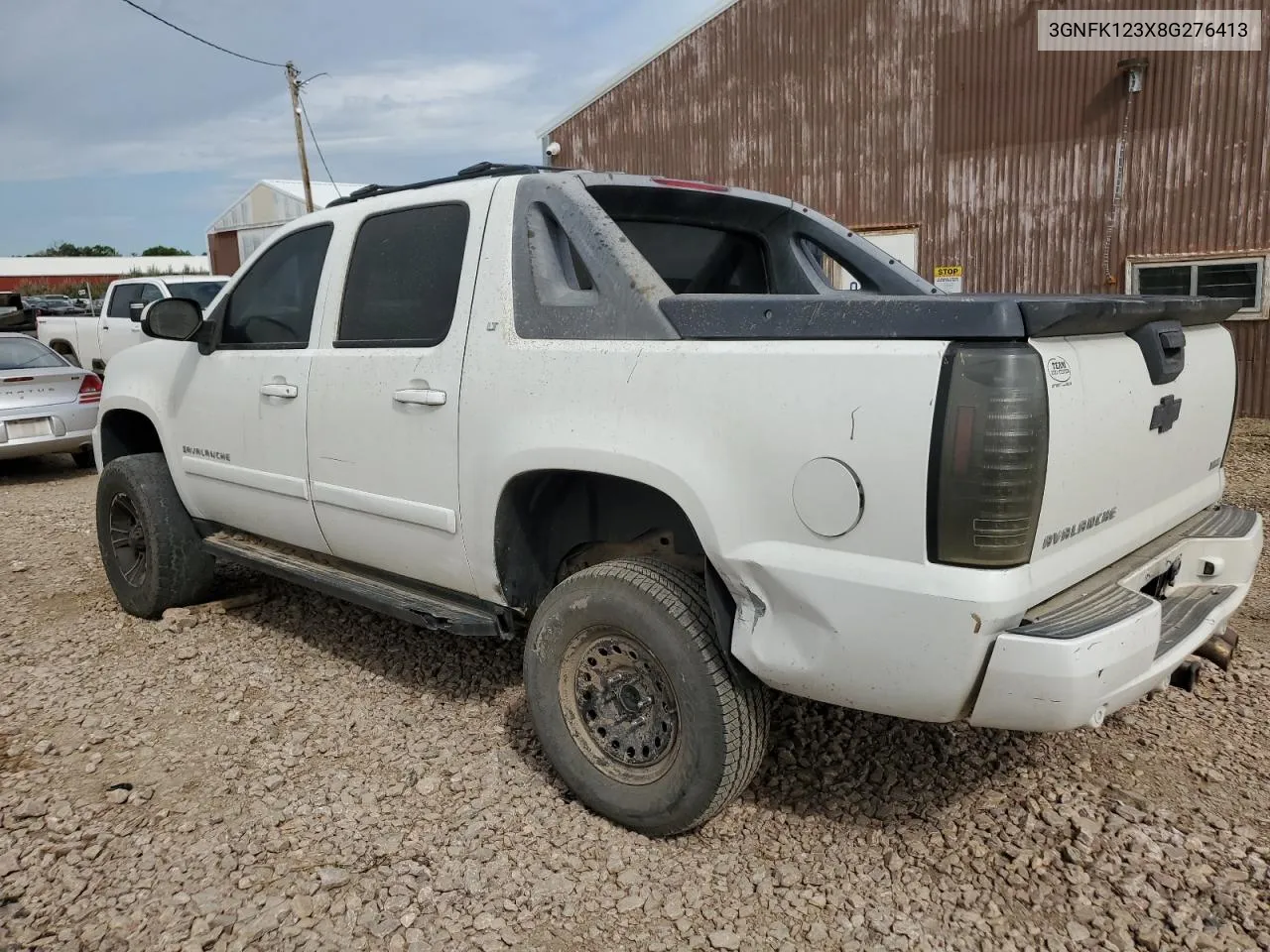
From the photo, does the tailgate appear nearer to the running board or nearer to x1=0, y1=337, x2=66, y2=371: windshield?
the running board

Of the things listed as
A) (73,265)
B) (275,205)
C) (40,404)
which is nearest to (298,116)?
(275,205)

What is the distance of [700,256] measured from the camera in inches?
151

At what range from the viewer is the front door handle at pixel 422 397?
313 centimetres

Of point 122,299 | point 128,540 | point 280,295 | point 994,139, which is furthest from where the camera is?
point 122,299

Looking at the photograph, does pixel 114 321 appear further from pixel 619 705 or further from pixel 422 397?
pixel 619 705

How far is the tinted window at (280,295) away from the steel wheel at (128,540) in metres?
1.24

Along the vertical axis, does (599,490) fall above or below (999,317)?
below

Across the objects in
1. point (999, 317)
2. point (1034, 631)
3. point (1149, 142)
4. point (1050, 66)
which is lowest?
point (1034, 631)

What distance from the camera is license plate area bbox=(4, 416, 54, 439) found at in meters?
9.12

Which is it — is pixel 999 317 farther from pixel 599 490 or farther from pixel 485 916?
pixel 485 916

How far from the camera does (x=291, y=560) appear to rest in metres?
4.07

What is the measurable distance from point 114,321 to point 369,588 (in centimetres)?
1298

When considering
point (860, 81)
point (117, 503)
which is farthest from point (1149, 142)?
point (117, 503)

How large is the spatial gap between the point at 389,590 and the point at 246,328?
1467 mm
